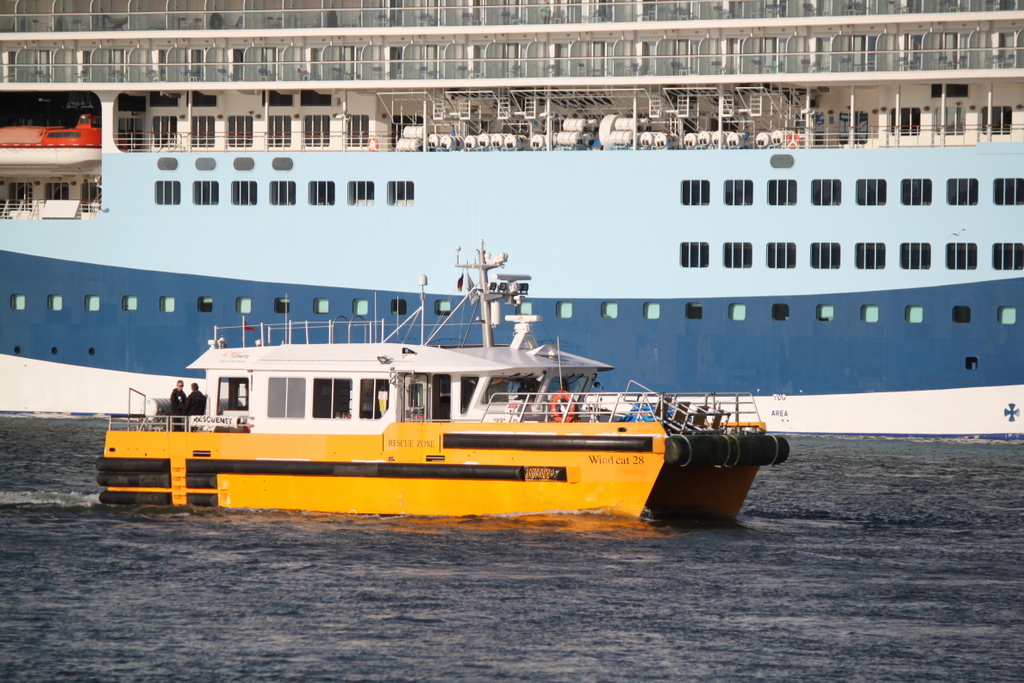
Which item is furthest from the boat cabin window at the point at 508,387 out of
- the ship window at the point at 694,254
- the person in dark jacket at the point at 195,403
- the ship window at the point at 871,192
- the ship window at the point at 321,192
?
the ship window at the point at 321,192

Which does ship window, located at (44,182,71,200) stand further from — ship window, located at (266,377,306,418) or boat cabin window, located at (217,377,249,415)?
ship window, located at (266,377,306,418)

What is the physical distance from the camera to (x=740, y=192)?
26.8 m

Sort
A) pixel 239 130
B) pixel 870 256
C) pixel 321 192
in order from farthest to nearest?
pixel 239 130
pixel 321 192
pixel 870 256

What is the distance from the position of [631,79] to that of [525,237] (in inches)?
159

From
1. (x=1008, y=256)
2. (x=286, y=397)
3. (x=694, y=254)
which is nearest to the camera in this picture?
(x=286, y=397)

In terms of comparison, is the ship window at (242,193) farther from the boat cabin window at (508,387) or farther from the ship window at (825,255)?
the boat cabin window at (508,387)

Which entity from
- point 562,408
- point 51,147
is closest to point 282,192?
point 51,147

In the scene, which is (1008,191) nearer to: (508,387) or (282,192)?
(508,387)

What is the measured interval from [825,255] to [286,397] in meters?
13.6

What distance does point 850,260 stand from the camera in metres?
26.4

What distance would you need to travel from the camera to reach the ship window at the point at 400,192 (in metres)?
28.1

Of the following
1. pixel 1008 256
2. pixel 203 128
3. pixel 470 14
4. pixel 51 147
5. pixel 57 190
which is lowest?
pixel 1008 256

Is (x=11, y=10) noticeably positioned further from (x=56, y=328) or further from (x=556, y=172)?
(x=556, y=172)

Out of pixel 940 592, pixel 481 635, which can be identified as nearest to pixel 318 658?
pixel 481 635
